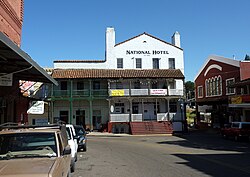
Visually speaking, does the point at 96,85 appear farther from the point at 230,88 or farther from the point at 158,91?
the point at 230,88

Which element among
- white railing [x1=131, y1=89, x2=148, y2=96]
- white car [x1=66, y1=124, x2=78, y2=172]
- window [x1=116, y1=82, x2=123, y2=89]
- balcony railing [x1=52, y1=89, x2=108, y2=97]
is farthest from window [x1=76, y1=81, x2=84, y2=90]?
white car [x1=66, y1=124, x2=78, y2=172]

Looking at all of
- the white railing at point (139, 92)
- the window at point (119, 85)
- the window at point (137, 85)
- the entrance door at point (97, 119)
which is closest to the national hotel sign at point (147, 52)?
the window at point (137, 85)

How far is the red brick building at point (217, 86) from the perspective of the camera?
39906mm

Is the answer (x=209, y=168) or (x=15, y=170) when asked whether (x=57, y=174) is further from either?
(x=209, y=168)

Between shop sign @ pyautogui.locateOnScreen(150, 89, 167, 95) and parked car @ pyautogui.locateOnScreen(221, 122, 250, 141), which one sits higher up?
shop sign @ pyautogui.locateOnScreen(150, 89, 167, 95)

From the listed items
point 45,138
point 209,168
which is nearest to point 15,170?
point 45,138

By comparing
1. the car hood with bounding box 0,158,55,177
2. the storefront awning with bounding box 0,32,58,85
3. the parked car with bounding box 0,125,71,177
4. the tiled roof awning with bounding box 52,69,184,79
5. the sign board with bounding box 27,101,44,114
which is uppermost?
the tiled roof awning with bounding box 52,69,184,79

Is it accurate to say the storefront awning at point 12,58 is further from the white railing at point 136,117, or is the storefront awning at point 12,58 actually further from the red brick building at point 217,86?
the white railing at point 136,117

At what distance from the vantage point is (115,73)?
1719 inches

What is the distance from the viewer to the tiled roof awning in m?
42.6

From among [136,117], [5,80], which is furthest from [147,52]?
[5,80]

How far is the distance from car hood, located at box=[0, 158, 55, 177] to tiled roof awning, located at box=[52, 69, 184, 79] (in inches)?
1442

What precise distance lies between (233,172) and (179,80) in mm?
34014

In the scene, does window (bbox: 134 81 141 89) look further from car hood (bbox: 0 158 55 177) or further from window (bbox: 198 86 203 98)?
car hood (bbox: 0 158 55 177)
